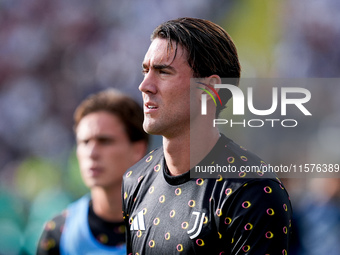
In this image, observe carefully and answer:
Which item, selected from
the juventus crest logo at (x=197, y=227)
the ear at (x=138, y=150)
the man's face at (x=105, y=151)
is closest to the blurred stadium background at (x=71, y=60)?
the ear at (x=138, y=150)

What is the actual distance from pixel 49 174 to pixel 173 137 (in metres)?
3.76

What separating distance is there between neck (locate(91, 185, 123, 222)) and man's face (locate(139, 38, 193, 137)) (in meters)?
2.13

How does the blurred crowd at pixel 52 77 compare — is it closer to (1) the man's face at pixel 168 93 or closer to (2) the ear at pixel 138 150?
(2) the ear at pixel 138 150

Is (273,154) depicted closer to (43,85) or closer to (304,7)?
(304,7)

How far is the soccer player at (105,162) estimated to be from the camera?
4.20m

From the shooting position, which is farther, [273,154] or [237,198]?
[273,154]

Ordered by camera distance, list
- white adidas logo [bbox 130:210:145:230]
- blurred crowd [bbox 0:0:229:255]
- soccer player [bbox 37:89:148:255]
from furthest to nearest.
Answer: blurred crowd [bbox 0:0:229:255] → soccer player [bbox 37:89:148:255] → white adidas logo [bbox 130:210:145:230]

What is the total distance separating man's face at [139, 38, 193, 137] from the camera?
2150 millimetres

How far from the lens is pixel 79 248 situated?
431cm

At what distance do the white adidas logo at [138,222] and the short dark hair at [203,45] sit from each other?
0.66m

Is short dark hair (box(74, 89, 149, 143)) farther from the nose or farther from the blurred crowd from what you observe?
the nose

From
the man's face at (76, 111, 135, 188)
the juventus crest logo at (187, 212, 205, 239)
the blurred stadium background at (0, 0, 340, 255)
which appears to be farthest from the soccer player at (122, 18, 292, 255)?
the blurred stadium background at (0, 0, 340, 255)

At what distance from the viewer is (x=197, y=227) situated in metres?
2.05

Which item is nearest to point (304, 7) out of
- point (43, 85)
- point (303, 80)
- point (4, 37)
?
point (303, 80)
